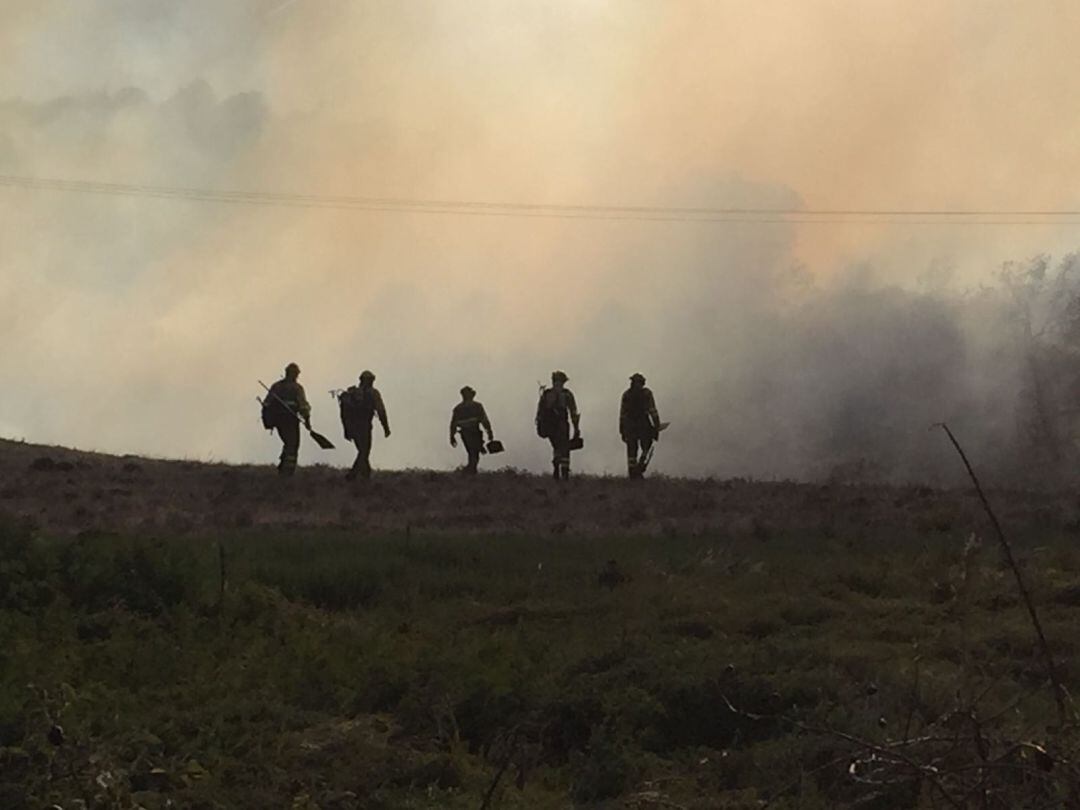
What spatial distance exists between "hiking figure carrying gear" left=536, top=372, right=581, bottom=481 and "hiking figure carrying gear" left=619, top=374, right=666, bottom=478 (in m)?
0.96

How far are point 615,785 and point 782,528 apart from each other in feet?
32.9

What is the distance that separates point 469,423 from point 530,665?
1664cm

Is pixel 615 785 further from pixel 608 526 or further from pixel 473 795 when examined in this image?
pixel 608 526

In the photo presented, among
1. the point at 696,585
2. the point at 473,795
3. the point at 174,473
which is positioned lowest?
the point at 473,795

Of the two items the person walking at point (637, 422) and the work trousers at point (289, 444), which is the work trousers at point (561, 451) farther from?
the work trousers at point (289, 444)

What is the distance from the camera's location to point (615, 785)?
7543 mm

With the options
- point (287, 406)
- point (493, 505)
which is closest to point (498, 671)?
point (493, 505)

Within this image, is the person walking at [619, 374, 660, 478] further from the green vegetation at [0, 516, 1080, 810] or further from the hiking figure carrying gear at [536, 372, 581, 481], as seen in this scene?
the green vegetation at [0, 516, 1080, 810]

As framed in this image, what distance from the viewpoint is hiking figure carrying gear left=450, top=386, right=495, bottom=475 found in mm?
26031

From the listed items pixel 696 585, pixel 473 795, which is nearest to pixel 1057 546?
pixel 696 585

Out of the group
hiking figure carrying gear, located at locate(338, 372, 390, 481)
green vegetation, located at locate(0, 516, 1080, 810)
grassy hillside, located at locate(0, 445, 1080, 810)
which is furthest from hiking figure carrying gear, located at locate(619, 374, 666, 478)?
green vegetation, located at locate(0, 516, 1080, 810)

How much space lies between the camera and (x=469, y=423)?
2602cm

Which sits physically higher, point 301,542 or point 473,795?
point 301,542

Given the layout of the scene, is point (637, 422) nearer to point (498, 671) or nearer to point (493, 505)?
point (493, 505)
